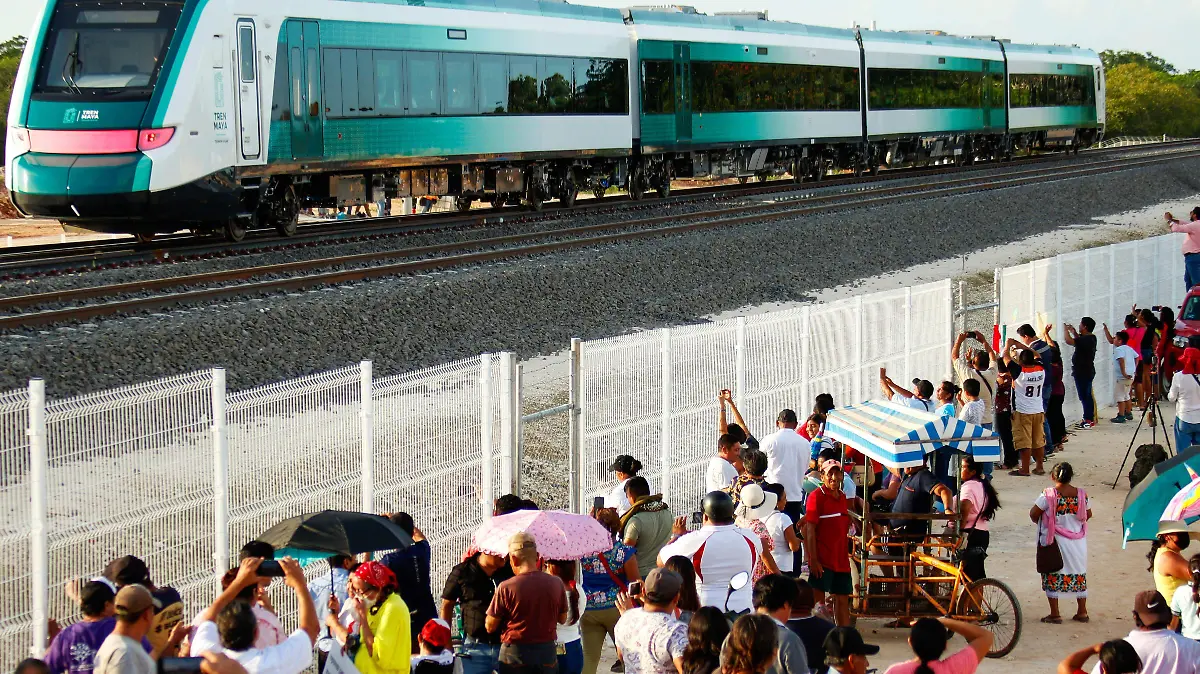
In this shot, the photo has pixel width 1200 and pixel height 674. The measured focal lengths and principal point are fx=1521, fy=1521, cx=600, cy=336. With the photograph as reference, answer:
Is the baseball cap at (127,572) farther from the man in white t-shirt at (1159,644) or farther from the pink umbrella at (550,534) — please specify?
the man in white t-shirt at (1159,644)

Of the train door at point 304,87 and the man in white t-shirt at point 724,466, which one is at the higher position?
the train door at point 304,87

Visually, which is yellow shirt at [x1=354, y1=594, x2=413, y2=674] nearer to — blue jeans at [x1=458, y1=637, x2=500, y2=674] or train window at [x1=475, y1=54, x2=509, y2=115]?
blue jeans at [x1=458, y1=637, x2=500, y2=674]

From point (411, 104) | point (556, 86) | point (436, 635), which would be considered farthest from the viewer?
point (556, 86)

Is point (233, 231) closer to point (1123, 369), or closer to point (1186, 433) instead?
point (1123, 369)

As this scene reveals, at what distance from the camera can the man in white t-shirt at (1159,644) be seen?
6.83m

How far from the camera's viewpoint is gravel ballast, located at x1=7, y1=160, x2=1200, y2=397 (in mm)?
13961

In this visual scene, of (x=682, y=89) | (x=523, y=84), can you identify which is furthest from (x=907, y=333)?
(x=682, y=89)

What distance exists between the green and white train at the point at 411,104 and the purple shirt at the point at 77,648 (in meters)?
14.1

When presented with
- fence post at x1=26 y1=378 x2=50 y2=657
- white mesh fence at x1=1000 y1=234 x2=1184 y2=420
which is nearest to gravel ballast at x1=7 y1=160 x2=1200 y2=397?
white mesh fence at x1=1000 y1=234 x2=1184 y2=420

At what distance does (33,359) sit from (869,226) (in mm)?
19193

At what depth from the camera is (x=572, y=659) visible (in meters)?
7.71

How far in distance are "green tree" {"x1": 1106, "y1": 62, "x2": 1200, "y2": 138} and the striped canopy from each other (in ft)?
346

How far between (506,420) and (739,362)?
125 inches

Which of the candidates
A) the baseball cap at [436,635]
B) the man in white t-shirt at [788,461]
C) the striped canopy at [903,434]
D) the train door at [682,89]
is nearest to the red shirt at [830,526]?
the striped canopy at [903,434]
